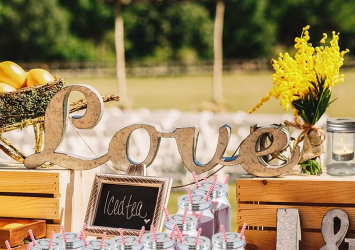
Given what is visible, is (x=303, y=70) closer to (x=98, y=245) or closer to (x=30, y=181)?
(x=98, y=245)

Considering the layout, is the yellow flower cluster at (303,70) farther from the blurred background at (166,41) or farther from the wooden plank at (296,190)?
the blurred background at (166,41)

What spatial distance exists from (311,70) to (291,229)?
1.73ft

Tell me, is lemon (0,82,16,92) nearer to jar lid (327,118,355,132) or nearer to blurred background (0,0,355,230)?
jar lid (327,118,355,132)

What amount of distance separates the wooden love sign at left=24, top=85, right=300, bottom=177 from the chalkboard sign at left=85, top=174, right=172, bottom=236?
0.08 meters

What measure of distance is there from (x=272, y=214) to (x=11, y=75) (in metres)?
1.04

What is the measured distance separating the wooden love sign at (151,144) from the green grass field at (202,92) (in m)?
18.8

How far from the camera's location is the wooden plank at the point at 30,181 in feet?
6.62

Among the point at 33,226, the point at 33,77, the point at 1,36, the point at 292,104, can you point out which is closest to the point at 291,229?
the point at 292,104

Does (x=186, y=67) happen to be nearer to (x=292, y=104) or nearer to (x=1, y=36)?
(x=1, y=36)

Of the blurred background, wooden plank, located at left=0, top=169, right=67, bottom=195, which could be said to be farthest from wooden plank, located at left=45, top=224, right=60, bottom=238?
the blurred background

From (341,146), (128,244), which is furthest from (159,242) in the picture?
(341,146)

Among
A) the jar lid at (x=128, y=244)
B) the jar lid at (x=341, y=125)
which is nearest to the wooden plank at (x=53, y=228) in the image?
the jar lid at (x=128, y=244)

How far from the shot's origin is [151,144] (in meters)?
2.01

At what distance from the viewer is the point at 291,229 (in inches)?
69.5
